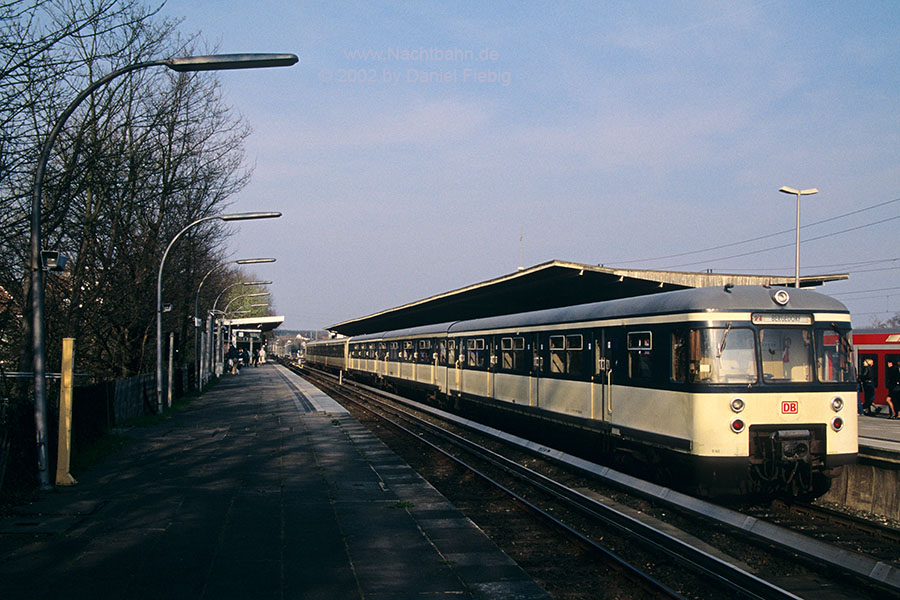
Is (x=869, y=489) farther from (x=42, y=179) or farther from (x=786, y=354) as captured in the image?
(x=42, y=179)

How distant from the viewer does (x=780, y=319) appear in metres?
11.1

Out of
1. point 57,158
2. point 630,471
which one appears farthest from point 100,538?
point 57,158

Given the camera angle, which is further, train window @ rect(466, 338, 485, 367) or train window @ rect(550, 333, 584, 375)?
train window @ rect(466, 338, 485, 367)

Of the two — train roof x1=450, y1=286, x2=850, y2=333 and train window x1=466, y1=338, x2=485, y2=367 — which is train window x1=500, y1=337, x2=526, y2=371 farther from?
train roof x1=450, y1=286, x2=850, y2=333

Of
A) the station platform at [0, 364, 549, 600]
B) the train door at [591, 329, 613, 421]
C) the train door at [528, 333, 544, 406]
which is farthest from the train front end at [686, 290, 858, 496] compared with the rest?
the train door at [528, 333, 544, 406]

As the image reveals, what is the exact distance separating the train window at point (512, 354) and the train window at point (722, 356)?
8.11 m

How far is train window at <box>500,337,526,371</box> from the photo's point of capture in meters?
19.0

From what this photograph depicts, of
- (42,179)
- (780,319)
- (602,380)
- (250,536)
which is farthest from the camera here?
(602,380)

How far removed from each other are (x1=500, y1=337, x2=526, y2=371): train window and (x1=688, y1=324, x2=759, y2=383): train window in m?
8.11

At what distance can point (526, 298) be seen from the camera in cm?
3219

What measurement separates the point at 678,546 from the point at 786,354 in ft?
13.3

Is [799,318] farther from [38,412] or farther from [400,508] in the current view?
[38,412]

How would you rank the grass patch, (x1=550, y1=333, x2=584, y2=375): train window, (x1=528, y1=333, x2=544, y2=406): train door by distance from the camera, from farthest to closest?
(x1=528, y1=333, x2=544, y2=406): train door
(x1=550, y1=333, x2=584, y2=375): train window
the grass patch

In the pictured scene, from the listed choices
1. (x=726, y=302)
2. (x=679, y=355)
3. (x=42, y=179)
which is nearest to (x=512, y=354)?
(x=679, y=355)
